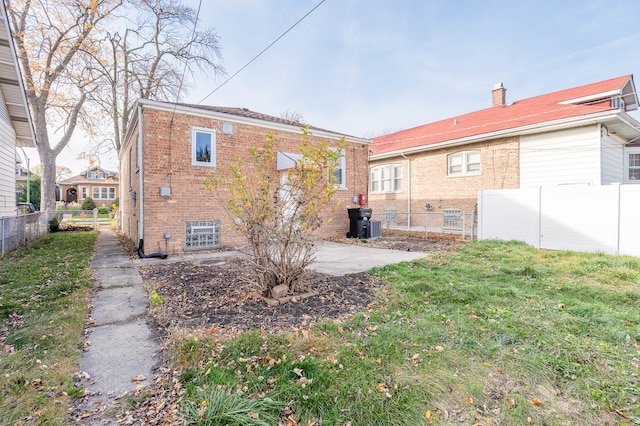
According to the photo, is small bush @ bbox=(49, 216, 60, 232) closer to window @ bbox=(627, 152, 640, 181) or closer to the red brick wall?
the red brick wall

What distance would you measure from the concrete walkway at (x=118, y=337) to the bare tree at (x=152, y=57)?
14653mm

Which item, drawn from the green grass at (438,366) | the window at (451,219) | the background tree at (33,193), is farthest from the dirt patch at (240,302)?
the background tree at (33,193)

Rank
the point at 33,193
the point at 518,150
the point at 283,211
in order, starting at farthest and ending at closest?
1. the point at 33,193
2. the point at 518,150
3. the point at 283,211

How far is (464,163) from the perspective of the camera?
42.2 ft

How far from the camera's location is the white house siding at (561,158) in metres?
9.60

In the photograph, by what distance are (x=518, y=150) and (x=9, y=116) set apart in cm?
1842

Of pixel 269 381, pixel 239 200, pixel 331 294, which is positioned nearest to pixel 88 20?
pixel 239 200

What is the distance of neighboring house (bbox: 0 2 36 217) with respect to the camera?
28.5ft

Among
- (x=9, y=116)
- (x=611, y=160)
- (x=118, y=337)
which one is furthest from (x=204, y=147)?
(x=611, y=160)

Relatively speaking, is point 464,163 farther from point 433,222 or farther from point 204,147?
point 204,147

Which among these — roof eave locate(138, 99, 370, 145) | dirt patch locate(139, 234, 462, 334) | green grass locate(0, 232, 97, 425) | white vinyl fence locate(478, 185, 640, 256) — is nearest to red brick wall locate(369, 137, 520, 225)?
white vinyl fence locate(478, 185, 640, 256)

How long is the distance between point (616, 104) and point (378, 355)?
47.2 feet

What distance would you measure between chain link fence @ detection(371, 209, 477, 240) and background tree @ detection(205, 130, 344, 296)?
831 cm

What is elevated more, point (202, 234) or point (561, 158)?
point (561, 158)
